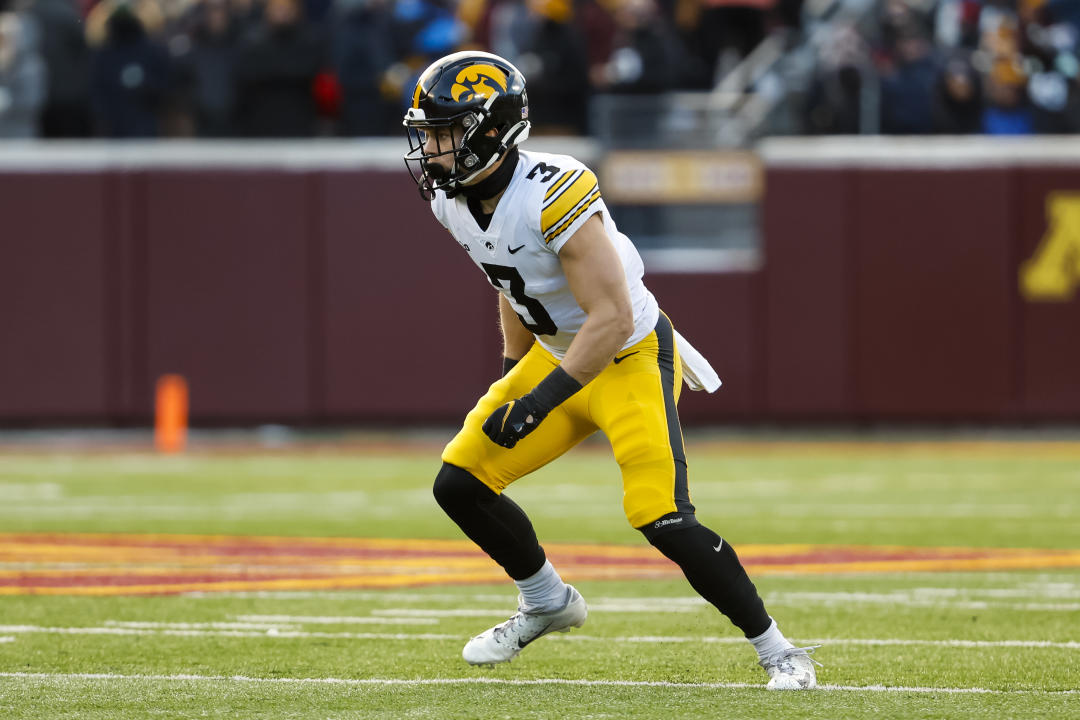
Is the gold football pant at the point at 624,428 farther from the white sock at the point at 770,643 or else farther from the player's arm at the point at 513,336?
the white sock at the point at 770,643

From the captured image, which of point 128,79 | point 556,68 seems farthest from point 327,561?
point 128,79

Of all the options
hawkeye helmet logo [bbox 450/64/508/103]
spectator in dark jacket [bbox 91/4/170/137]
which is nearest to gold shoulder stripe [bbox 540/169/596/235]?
hawkeye helmet logo [bbox 450/64/508/103]

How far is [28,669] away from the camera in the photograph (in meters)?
5.55

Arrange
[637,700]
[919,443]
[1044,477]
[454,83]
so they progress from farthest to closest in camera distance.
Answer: [919,443] < [1044,477] < [454,83] < [637,700]

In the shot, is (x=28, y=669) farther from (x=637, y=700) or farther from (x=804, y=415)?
(x=804, y=415)

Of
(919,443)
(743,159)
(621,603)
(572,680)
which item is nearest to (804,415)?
(919,443)

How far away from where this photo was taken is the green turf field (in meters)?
5.00

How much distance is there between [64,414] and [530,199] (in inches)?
526

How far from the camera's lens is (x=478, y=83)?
5352 mm

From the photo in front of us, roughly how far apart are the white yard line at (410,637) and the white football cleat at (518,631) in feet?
1.72

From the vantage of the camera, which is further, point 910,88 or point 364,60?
point 910,88

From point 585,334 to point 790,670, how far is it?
110 cm

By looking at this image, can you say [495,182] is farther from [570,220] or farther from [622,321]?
[622,321]

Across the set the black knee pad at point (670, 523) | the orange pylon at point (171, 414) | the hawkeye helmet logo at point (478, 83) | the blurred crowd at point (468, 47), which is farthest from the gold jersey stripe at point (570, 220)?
the orange pylon at point (171, 414)
